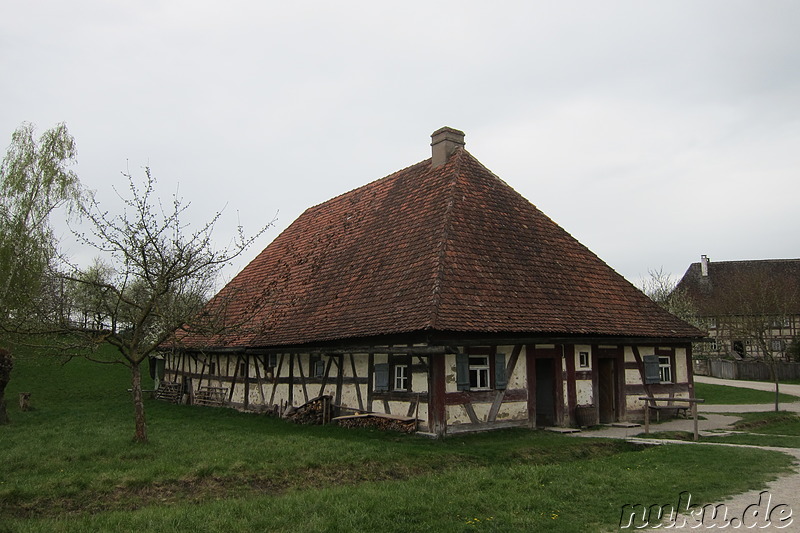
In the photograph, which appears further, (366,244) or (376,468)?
(366,244)

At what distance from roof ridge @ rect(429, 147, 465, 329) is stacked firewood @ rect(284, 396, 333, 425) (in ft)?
13.6

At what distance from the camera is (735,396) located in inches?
1005

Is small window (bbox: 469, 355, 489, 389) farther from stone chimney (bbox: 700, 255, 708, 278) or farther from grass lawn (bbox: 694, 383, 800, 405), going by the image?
stone chimney (bbox: 700, 255, 708, 278)

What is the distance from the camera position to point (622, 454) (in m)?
11.0

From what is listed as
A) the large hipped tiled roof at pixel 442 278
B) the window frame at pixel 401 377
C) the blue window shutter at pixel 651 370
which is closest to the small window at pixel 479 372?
the large hipped tiled roof at pixel 442 278

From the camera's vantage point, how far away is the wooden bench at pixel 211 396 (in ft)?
66.1

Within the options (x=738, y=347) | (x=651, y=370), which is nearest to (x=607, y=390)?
(x=651, y=370)

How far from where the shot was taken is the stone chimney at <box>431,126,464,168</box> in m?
18.6

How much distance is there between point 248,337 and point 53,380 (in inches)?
601

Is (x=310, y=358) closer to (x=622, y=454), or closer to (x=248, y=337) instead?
(x=248, y=337)

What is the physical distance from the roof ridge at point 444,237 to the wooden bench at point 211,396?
942 cm

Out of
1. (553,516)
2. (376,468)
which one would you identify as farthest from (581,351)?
(553,516)

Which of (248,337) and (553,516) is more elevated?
(248,337)

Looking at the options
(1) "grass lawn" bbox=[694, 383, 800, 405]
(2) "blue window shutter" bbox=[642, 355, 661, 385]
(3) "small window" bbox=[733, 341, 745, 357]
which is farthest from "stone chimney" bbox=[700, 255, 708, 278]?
(2) "blue window shutter" bbox=[642, 355, 661, 385]
